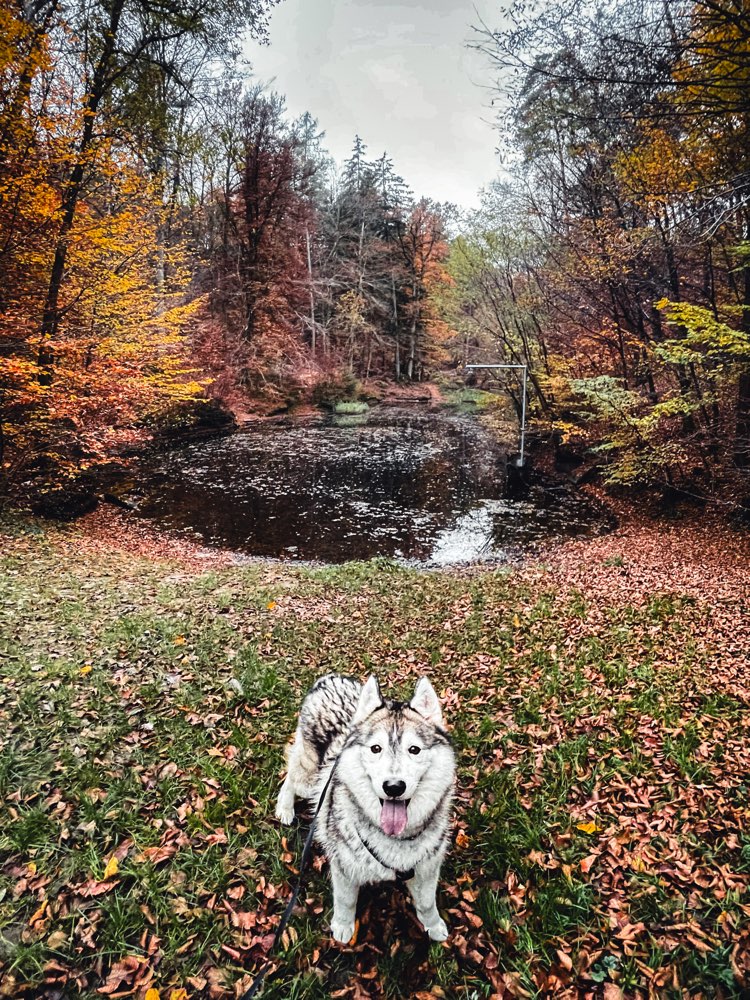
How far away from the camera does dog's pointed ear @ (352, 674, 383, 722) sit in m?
2.89

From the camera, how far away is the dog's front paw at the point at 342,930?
2.93 metres

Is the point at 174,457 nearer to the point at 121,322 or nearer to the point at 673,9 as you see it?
the point at 121,322

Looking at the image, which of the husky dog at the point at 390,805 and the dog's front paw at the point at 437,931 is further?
the dog's front paw at the point at 437,931

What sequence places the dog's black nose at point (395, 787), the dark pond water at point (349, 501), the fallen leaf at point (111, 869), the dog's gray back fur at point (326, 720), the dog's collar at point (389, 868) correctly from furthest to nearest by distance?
the dark pond water at point (349, 501) < the dog's gray back fur at point (326, 720) < the fallen leaf at point (111, 869) < the dog's collar at point (389, 868) < the dog's black nose at point (395, 787)

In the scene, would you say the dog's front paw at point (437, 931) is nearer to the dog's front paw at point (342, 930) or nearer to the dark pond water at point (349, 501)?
the dog's front paw at point (342, 930)

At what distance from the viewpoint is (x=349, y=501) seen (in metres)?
19.3

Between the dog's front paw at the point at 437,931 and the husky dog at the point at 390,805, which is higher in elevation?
the husky dog at the point at 390,805

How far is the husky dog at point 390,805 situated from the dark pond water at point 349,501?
36.1 ft

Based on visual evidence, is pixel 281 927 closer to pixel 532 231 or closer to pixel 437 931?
pixel 437 931

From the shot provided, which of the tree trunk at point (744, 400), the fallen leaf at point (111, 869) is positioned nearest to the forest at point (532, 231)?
the tree trunk at point (744, 400)

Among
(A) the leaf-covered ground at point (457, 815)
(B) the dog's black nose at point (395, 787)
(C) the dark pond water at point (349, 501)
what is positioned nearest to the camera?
(B) the dog's black nose at point (395, 787)

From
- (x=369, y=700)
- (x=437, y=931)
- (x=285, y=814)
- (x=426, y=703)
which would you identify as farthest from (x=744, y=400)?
(x=285, y=814)

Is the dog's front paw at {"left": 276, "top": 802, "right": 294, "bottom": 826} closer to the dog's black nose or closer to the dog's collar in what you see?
the dog's collar

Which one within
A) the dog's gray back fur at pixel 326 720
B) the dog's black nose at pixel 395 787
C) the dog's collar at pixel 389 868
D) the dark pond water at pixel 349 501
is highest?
the dog's black nose at pixel 395 787
